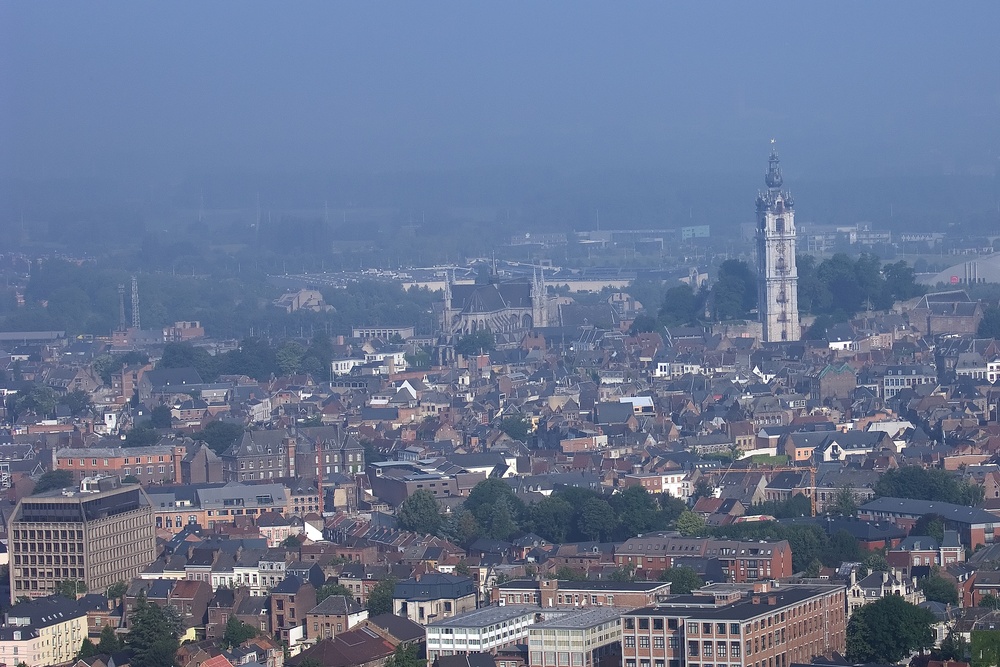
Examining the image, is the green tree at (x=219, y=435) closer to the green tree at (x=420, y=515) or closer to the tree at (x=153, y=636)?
the green tree at (x=420, y=515)

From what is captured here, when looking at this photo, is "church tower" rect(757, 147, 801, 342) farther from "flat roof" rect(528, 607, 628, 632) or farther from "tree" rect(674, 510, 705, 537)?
"flat roof" rect(528, 607, 628, 632)

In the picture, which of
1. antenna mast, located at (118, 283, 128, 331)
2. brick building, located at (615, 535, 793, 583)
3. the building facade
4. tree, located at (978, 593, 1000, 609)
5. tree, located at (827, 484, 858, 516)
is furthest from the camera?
antenna mast, located at (118, 283, 128, 331)

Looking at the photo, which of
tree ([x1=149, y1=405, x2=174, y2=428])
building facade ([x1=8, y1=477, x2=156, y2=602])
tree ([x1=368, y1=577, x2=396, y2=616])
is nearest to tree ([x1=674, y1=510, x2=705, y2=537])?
tree ([x1=368, y1=577, x2=396, y2=616])

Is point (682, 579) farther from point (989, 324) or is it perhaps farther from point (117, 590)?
point (989, 324)

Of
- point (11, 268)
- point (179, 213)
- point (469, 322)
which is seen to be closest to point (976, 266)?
point (469, 322)

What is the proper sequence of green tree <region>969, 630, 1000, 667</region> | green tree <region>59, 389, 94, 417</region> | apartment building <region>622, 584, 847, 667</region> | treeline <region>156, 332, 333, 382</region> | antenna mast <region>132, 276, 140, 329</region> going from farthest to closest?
antenna mast <region>132, 276, 140, 329</region>, treeline <region>156, 332, 333, 382</region>, green tree <region>59, 389, 94, 417</region>, apartment building <region>622, 584, 847, 667</region>, green tree <region>969, 630, 1000, 667</region>

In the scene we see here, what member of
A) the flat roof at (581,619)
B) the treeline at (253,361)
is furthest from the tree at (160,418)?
the flat roof at (581,619)

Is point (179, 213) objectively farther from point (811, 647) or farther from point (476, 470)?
point (811, 647)
